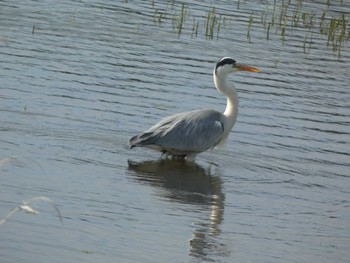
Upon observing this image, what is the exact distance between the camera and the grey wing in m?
10.6

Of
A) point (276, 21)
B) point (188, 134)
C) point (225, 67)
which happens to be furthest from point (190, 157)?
point (276, 21)

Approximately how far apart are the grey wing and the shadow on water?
221 millimetres

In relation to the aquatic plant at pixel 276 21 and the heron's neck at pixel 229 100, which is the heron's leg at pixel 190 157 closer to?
the heron's neck at pixel 229 100

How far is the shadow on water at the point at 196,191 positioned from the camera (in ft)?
25.2

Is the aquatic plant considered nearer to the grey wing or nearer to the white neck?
the white neck

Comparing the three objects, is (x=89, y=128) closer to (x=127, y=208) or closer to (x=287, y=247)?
(x=127, y=208)

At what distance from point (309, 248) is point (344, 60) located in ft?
31.5

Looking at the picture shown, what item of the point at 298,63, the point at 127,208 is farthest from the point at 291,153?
the point at 298,63

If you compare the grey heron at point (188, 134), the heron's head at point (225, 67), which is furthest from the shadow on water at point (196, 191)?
the heron's head at point (225, 67)

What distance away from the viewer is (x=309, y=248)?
7852 mm

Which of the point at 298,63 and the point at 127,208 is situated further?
the point at 298,63

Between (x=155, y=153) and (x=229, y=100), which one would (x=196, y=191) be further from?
(x=229, y=100)

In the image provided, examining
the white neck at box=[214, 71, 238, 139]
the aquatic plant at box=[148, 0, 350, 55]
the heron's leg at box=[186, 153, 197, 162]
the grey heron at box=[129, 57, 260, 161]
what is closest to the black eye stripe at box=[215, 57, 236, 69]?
the white neck at box=[214, 71, 238, 139]

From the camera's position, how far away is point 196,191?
9578 mm
